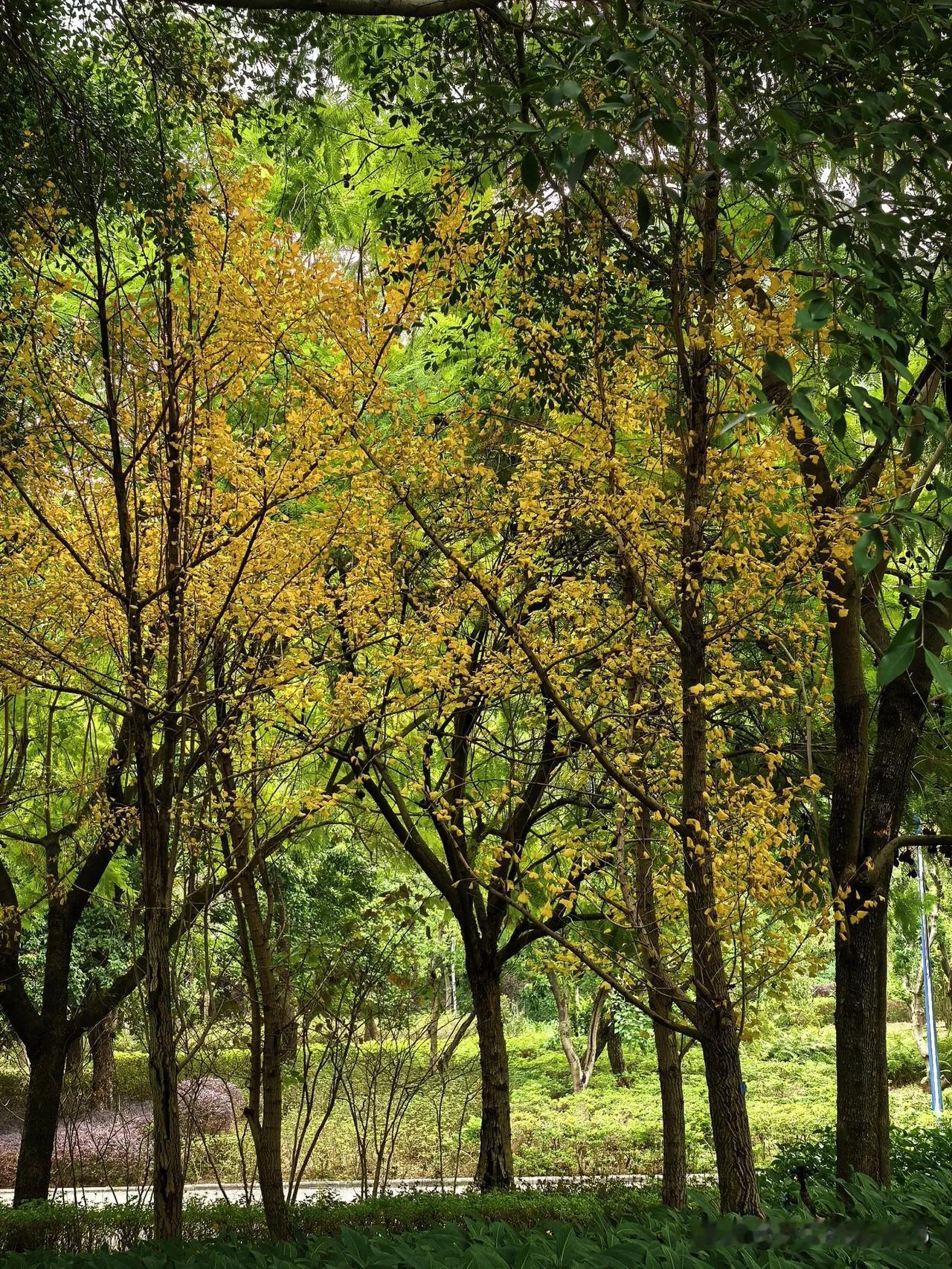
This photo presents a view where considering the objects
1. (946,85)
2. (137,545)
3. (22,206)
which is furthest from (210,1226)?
(946,85)

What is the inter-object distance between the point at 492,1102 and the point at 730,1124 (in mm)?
5337

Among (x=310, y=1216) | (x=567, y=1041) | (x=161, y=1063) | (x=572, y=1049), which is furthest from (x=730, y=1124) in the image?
(x=572, y=1049)

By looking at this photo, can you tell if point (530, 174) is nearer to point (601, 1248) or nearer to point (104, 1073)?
point (601, 1248)

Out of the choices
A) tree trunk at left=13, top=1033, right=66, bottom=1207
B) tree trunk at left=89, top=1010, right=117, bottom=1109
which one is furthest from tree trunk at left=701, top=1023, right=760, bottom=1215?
tree trunk at left=89, top=1010, right=117, bottom=1109

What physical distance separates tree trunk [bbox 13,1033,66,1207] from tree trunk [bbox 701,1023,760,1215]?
682cm

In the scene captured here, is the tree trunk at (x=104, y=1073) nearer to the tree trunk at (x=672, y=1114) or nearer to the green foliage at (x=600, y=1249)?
the tree trunk at (x=672, y=1114)

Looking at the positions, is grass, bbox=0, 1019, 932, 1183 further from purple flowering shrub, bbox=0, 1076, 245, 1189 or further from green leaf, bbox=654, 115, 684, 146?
green leaf, bbox=654, 115, 684, 146

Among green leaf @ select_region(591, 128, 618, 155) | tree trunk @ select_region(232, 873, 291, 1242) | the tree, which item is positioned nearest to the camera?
green leaf @ select_region(591, 128, 618, 155)

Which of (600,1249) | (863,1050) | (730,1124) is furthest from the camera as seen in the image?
(863,1050)

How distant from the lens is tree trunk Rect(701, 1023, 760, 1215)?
4266 millimetres

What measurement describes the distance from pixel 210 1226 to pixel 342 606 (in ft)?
20.2

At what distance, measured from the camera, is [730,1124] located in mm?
4355

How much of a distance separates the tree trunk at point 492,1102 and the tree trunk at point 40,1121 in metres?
3.64

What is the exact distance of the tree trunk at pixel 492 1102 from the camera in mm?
9219
